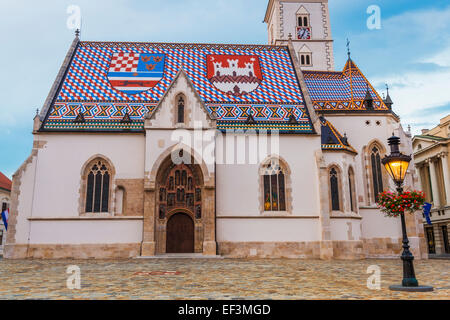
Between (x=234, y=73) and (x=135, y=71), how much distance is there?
24.1 ft

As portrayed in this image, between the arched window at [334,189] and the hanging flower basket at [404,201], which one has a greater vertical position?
the arched window at [334,189]

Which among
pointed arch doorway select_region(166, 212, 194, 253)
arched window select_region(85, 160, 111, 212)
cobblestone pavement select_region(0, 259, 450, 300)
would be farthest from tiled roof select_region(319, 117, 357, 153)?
arched window select_region(85, 160, 111, 212)

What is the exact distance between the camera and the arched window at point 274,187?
24.1m

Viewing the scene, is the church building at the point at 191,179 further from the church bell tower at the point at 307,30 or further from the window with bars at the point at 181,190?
the church bell tower at the point at 307,30

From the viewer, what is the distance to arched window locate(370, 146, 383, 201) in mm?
26812

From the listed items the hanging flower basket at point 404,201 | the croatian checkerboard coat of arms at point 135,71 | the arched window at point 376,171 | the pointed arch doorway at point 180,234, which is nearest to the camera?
the hanging flower basket at point 404,201

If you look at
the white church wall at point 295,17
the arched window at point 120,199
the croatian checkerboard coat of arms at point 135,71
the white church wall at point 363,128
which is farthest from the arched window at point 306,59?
the arched window at point 120,199

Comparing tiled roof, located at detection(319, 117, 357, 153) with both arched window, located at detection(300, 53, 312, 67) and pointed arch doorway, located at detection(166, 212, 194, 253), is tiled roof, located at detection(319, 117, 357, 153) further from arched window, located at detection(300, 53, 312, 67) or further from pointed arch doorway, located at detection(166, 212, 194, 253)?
arched window, located at detection(300, 53, 312, 67)

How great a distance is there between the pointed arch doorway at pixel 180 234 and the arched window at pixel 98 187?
13.6ft

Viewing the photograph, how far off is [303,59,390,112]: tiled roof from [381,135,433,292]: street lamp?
17.6m

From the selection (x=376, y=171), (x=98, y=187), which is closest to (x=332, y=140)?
(x=376, y=171)

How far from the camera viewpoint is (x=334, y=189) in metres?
24.7
